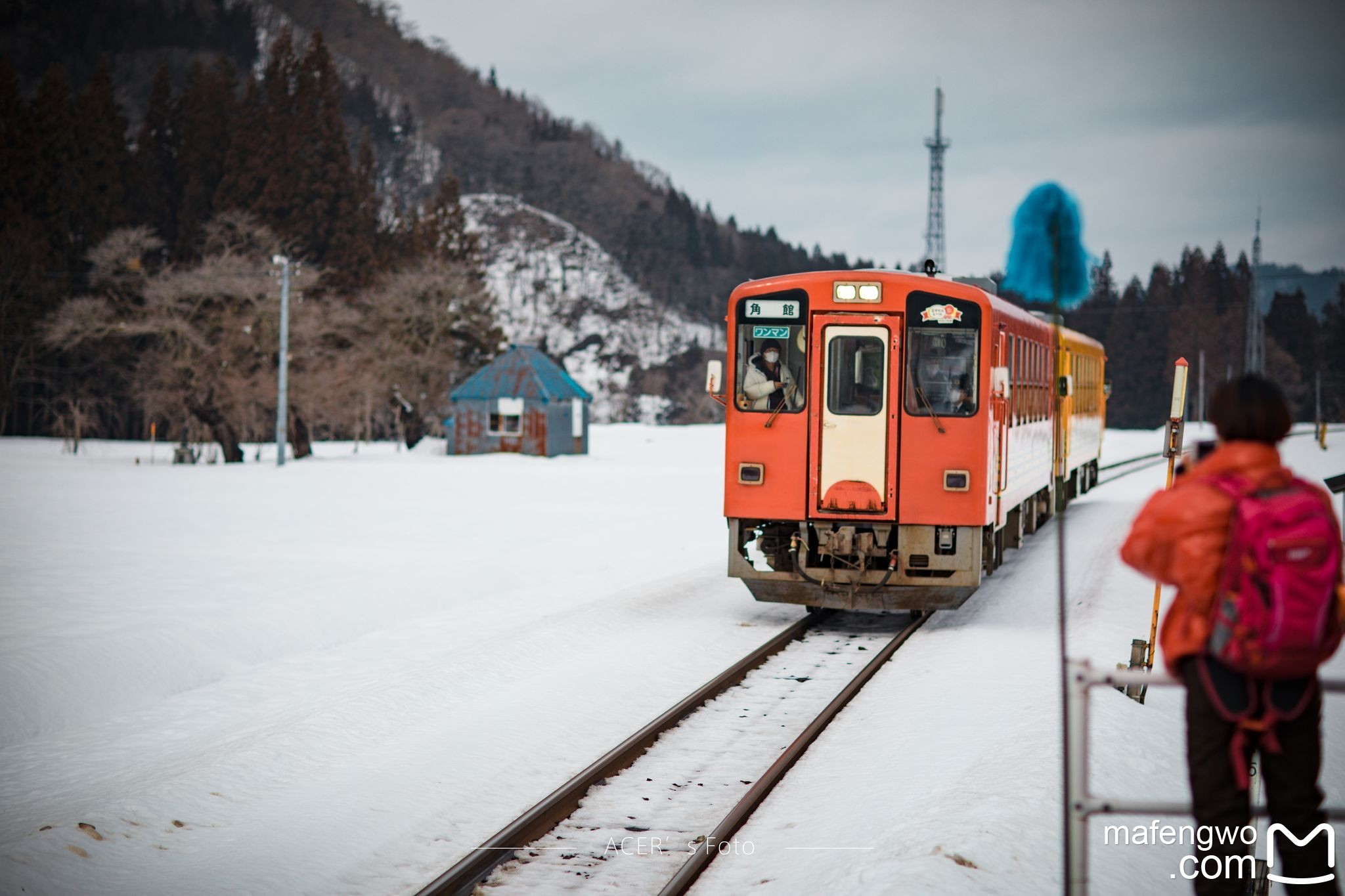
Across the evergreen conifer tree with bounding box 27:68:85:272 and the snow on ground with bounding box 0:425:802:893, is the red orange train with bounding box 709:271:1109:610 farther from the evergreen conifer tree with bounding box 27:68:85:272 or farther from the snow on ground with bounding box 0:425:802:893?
the evergreen conifer tree with bounding box 27:68:85:272

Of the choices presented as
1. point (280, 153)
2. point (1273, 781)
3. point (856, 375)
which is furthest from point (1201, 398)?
point (1273, 781)

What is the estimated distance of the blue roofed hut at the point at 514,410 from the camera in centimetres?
4722

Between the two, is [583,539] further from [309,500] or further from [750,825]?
[750,825]

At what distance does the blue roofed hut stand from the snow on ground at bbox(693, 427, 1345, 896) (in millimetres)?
35736

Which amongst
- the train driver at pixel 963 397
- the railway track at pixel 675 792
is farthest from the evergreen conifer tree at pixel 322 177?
the railway track at pixel 675 792

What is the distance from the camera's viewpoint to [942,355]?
1175cm

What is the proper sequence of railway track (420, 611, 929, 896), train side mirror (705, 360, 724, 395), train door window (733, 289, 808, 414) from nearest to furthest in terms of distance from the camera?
1. railway track (420, 611, 929, 896)
2. train side mirror (705, 360, 724, 395)
3. train door window (733, 289, 808, 414)

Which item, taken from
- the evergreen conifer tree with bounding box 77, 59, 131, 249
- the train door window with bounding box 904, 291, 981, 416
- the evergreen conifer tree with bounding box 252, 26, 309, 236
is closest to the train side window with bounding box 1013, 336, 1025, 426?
the train door window with bounding box 904, 291, 981, 416

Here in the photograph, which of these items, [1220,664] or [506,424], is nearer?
[1220,664]

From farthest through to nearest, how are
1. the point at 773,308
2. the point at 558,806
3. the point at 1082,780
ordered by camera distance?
1. the point at 773,308
2. the point at 558,806
3. the point at 1082,780

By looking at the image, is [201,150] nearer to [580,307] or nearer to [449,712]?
[449,712]

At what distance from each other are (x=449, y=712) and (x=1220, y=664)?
6.26 m

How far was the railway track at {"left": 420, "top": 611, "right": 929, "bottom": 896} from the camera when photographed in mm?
5805

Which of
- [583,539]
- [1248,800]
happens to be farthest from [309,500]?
[1248,800]
